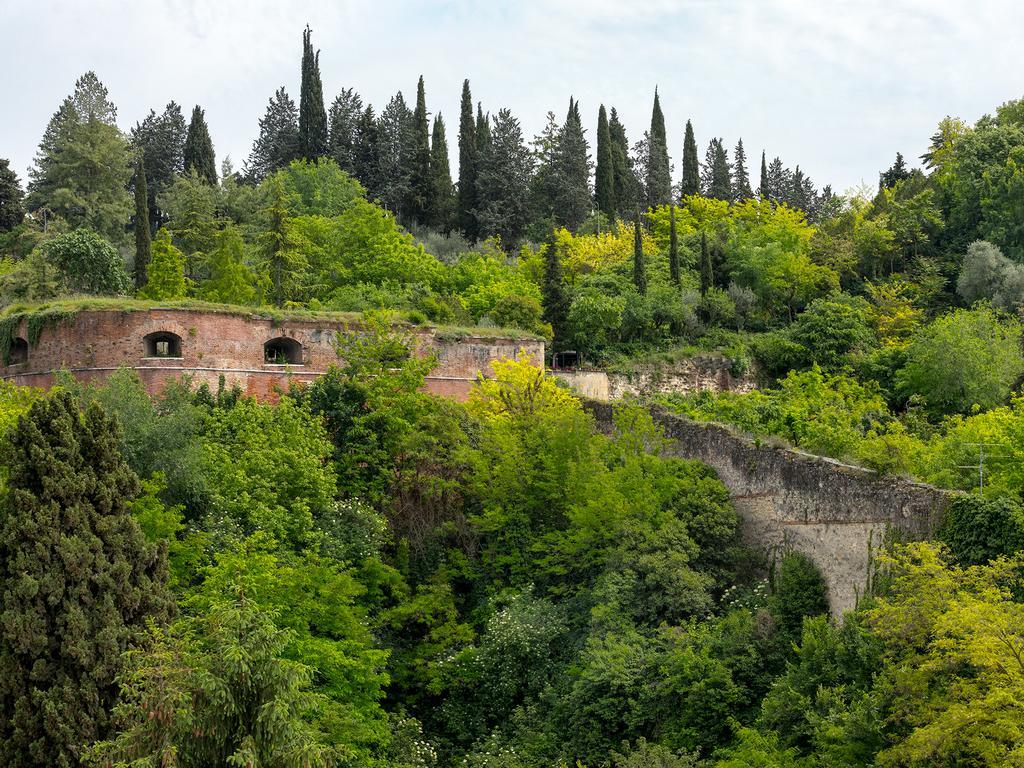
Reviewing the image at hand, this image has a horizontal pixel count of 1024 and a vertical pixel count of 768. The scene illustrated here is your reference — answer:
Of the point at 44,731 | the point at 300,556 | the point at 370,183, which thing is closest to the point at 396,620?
the point at 300,556

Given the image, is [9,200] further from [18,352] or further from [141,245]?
[18,352]

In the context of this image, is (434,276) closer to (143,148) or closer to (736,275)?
(736,275)

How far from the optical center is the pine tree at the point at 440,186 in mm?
A: 61656

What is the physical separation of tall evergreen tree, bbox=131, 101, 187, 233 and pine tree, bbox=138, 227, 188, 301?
21602 mm

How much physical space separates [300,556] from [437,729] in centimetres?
448

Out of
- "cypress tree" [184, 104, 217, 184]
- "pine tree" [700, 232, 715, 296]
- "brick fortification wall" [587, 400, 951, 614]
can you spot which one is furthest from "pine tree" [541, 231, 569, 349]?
"cypress tree" [184, 104, 217, 184]

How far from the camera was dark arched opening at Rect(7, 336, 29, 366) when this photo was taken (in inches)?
1400

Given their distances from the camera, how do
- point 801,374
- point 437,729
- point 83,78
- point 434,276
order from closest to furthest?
point 437,729
point 801,374
point 434,276
point 83,78

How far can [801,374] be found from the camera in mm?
42062

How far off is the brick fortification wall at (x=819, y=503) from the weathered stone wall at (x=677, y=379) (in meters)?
12.8

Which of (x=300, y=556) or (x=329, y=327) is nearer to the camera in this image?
(x=300, y=556)

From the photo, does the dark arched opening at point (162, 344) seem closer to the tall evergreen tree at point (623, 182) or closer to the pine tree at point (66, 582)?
the pine tree at point (66, 582)

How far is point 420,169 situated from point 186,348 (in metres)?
28.7

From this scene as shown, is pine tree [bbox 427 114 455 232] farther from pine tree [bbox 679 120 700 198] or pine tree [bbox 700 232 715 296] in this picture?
pine tree [bbox 700 232 715 296]
